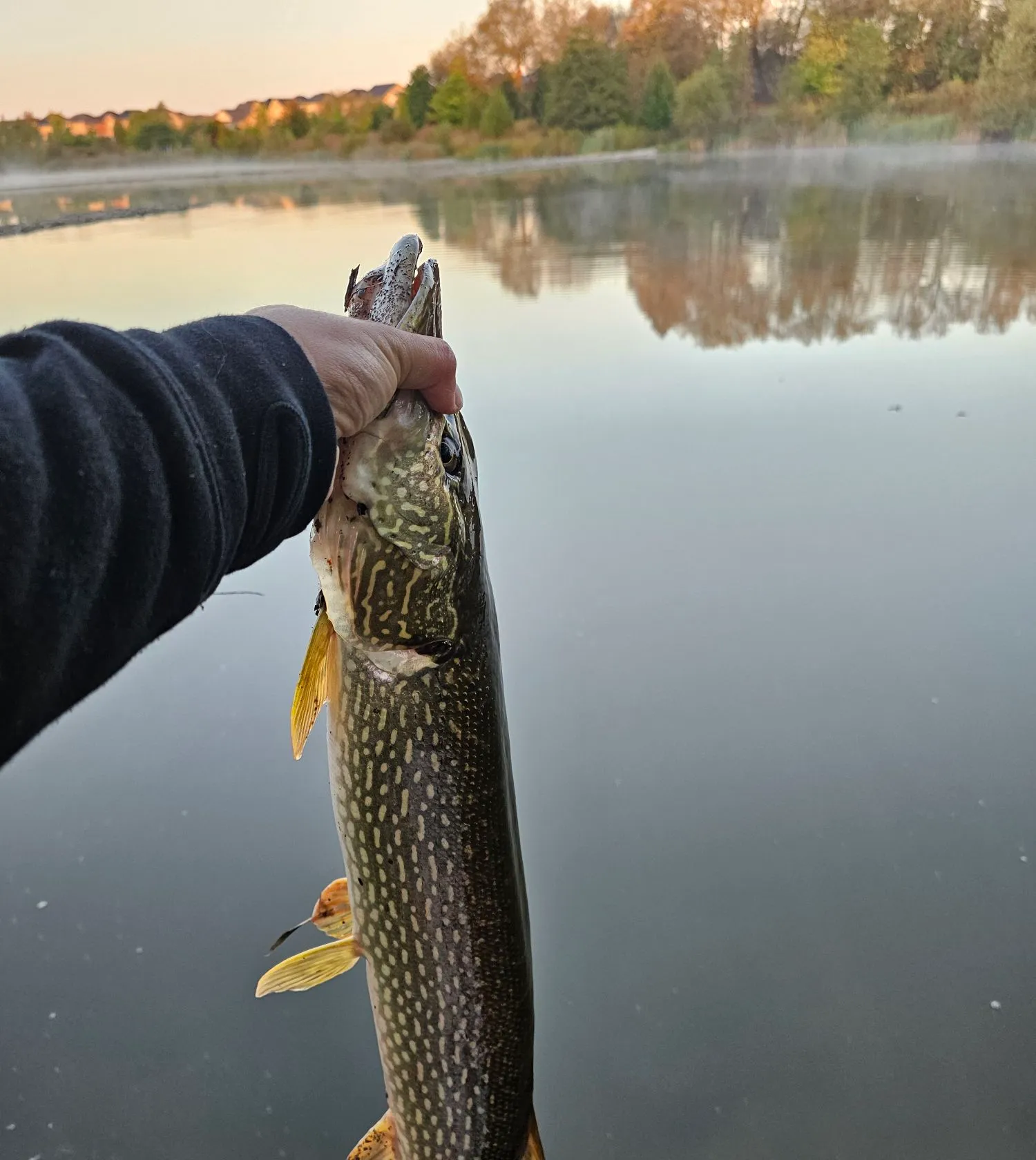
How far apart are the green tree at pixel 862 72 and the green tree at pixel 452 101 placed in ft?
17.3

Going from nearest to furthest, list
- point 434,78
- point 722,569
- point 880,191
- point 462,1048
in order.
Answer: point 462,1048 < point 722,569 < point 880,191 < point 434,78

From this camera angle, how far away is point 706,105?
526 inches

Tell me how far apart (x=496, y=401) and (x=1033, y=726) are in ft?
8.24

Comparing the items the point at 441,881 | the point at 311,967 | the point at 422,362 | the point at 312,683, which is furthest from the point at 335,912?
the point at 422,362

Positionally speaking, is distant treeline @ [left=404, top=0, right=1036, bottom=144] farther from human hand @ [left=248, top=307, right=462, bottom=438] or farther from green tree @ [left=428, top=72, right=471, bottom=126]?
human hand @ [left=248, top=307, right=462, bottom=438]

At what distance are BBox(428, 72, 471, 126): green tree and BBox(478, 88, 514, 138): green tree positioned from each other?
29 centimetres

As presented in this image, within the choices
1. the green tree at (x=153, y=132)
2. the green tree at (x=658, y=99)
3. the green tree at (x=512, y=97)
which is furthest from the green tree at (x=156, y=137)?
the green tree at (x=658, y=99)

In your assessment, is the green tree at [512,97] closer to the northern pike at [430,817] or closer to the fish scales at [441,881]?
the northern pike at [430,817]

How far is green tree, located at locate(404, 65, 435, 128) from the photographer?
1248 cm

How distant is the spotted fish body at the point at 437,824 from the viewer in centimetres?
100

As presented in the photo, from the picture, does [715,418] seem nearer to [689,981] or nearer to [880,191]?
[689,981]

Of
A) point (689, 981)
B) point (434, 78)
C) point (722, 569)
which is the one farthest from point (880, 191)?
point (689, 981)

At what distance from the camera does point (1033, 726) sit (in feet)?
6.19

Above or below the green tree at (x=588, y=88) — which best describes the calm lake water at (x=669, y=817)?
below
